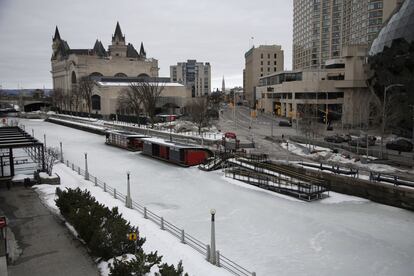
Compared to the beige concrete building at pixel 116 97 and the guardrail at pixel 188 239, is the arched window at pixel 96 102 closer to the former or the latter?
the beige concrete building at pixel 116 97

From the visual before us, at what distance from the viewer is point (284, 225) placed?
829 inches

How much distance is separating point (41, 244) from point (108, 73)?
416 ft

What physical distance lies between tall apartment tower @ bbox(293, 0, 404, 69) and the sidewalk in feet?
344

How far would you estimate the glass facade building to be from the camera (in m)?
52.4

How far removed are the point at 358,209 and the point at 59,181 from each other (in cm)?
2110

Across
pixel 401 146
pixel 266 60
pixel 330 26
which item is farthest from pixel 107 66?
pixel 401 146

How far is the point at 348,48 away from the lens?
75.9 meters

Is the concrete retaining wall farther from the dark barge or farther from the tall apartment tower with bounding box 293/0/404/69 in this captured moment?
the tall apartment tower with bounding box 293/0/404/69

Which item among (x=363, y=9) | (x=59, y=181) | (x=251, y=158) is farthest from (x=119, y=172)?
(x=363, y=9)

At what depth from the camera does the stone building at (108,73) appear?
113 m

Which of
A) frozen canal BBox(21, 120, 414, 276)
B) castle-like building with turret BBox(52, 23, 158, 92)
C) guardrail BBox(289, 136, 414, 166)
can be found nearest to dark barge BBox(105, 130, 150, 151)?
frozen canal BBox(21, 120, 414, 276)

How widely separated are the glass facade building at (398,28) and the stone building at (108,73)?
65.7 metres

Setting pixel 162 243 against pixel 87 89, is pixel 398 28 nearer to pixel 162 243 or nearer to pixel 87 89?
pixel 162 243

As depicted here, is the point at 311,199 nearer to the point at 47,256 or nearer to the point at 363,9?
the point at 47,256
